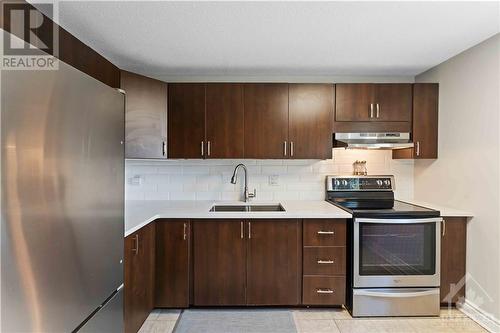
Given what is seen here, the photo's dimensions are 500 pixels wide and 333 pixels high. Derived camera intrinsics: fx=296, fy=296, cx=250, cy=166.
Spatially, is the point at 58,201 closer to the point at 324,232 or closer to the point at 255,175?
the point at 324,232

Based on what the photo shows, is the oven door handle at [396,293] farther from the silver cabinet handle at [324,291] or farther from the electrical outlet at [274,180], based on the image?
the electrical outlet at [274,180]

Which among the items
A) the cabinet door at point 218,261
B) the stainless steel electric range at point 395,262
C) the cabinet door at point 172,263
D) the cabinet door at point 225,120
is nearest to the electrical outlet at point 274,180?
the cabinet door at point 225,120

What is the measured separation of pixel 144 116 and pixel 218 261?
1444 millimetres

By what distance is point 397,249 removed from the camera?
99.0 inches

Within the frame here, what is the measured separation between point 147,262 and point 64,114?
1647 mm

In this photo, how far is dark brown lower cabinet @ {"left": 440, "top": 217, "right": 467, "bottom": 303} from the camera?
2.55m

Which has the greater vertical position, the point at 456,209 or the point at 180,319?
the point at 456,209

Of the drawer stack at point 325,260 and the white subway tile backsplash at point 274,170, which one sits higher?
the white subway tile backsplash at point 274,170

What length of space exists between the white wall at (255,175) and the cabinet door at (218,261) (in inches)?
27.6

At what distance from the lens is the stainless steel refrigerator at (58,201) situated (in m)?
0.81

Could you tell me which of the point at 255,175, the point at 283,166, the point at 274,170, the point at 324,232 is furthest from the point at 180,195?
the point at 324,232

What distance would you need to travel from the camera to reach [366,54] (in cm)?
261

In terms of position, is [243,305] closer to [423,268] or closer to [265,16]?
[423,268]

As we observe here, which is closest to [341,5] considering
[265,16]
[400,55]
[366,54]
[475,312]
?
[265,16]
